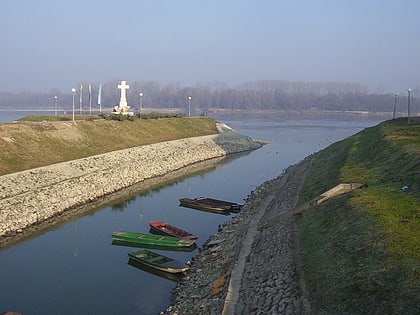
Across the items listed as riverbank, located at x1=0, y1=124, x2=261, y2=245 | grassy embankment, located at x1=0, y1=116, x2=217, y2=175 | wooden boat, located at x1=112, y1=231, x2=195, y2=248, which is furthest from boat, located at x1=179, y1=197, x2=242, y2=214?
grassy embankment, located at x1=0, y1=116, x2=217, y2=175

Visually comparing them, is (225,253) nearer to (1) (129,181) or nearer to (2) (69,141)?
(1) (129,181)

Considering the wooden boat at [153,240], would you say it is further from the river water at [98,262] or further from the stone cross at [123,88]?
the stone cross at [123,88]

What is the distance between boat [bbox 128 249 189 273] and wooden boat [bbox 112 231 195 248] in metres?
1.28

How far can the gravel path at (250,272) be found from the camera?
11.3 m

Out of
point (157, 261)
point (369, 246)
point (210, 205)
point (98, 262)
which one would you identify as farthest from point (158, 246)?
point (369, 246)

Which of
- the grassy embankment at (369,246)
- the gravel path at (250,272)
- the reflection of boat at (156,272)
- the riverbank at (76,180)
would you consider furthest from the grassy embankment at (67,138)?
the grassy embankment at (369,246)

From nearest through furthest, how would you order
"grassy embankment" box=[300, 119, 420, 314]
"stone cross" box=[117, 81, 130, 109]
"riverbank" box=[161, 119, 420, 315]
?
"grassy embankment" box=[300, 119, 420, 314]
"riverbank" box=[161, 119, 420, 315]
"stone cross" box=[117, 81, 130, 109]

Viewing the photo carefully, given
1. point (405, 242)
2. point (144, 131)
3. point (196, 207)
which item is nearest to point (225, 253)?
point (405, 242)

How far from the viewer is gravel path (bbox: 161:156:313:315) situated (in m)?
11.3

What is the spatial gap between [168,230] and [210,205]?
5.66 metres

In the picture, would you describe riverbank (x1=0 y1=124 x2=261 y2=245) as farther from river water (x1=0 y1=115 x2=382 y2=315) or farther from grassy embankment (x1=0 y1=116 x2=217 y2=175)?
grassy embankment (x1=0 y1=116 x2=217 y2=175)

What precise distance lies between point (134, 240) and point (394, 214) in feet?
36.6

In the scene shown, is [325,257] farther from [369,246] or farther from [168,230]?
[168,230]

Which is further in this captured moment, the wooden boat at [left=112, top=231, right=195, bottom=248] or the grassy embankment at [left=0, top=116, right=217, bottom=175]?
the grassy embankment at [left=0, top=116, right=217, bottom=175]
